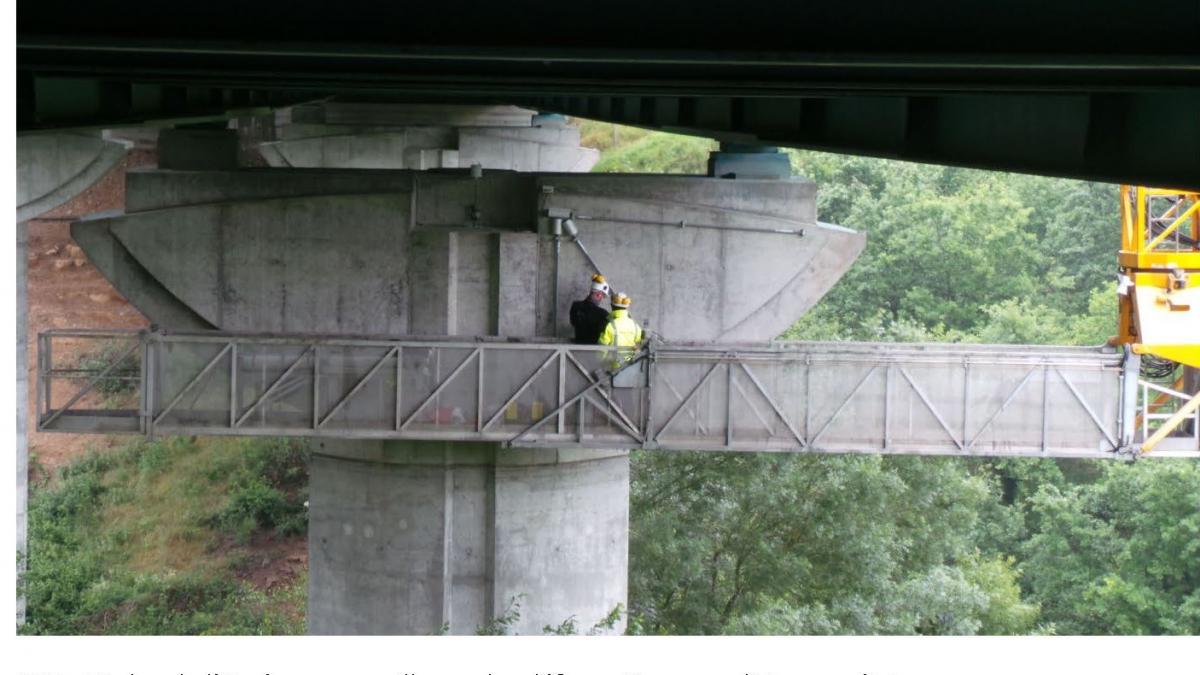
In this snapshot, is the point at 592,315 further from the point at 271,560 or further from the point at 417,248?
the point at 271,560

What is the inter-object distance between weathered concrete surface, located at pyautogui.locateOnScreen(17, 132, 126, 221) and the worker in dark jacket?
543 centimetres

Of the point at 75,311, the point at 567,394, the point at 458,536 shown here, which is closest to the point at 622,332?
the point at 567,394

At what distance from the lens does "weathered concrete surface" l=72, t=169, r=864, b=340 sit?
22547 mm

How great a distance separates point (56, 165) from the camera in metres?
19.9

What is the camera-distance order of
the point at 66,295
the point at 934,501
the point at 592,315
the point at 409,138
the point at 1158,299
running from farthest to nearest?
the point at 66,295 → the point at 409,138 → the point at 934,501 → the point at 1158,299 → the point at 592,315

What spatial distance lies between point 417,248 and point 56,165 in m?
4.64

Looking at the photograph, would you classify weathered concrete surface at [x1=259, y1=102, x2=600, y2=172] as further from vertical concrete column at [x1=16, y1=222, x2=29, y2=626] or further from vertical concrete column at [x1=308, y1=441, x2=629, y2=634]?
vertical concrete column at [x1=308, y1=441, x2=629, y2=634]

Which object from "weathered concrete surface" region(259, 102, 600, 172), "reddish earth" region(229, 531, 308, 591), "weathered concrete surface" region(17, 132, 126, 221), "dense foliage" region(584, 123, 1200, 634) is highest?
"weathered concrete surface" region(259, 102, 600, 172)

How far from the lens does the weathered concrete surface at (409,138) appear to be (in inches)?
1379

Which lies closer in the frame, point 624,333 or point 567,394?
point 624,333

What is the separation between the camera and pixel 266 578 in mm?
42125

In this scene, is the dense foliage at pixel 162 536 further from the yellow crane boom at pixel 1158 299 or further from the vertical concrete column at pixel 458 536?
the yellow crane boom at pixel 1158 299

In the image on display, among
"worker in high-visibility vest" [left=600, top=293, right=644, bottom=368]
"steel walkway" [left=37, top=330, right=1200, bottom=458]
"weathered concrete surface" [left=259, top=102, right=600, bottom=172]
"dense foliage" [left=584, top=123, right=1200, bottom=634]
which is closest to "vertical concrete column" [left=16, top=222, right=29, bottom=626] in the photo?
"weathered concrete surface" [left=259, top=102, right=600, bottom=172]

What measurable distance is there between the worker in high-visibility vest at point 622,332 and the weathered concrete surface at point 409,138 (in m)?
12.8
